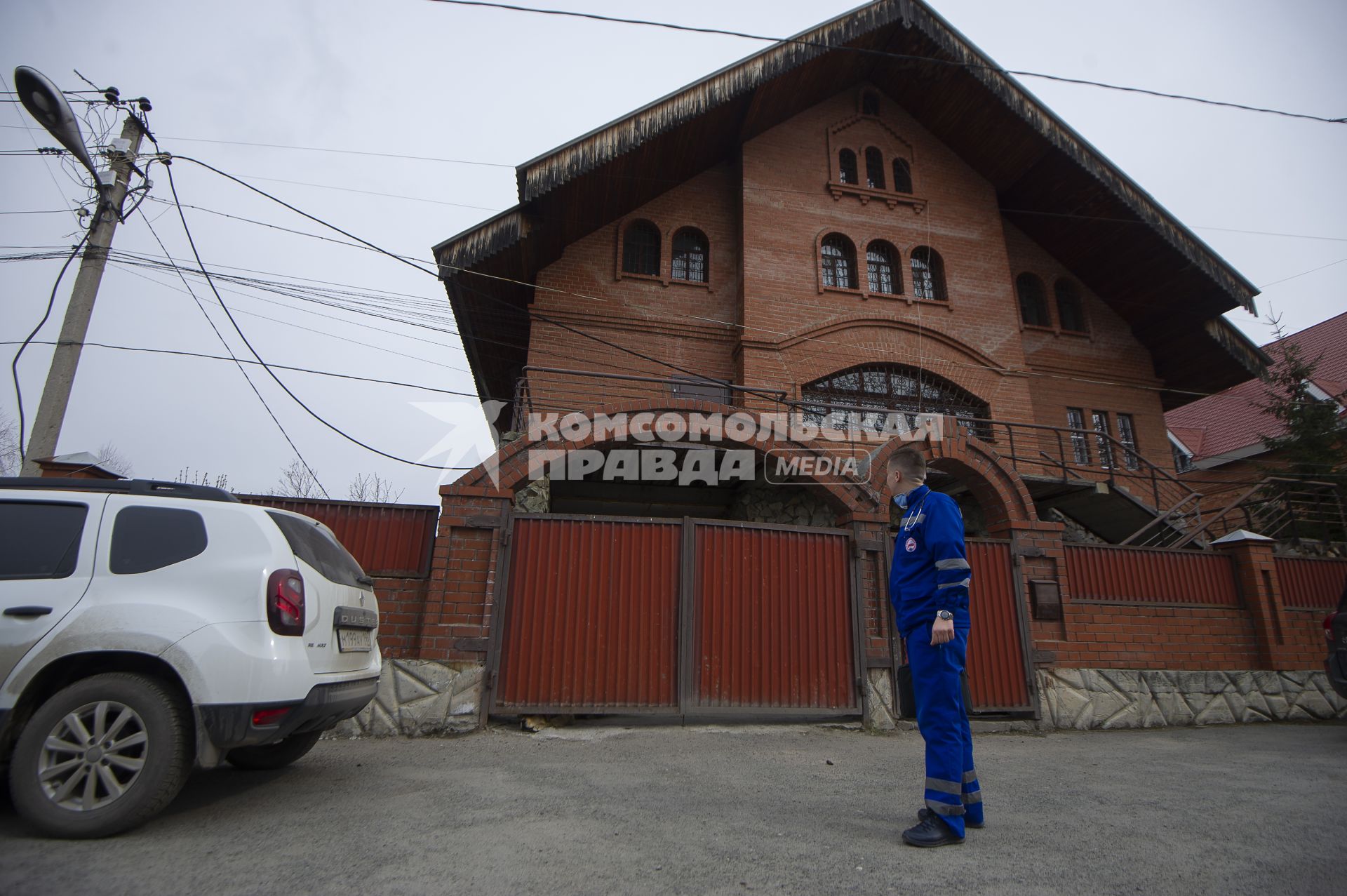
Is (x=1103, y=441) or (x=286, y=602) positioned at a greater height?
(x=1103, y=441)

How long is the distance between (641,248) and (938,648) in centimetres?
1073

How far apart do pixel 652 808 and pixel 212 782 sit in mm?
2613

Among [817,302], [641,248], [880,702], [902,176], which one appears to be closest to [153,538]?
[880,702]

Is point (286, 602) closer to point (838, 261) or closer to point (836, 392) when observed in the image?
point (836, 392)

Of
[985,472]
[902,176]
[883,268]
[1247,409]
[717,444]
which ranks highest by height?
[902,176]

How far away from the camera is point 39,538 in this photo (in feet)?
10.7

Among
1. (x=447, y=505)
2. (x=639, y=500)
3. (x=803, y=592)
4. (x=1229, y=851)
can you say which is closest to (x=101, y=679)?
(x=447, y=505)

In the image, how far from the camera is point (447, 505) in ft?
21.5

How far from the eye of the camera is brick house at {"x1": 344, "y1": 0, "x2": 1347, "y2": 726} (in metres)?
6.60

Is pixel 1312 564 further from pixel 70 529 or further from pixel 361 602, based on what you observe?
pixel 70 529

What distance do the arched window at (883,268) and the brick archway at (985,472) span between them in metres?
5.39

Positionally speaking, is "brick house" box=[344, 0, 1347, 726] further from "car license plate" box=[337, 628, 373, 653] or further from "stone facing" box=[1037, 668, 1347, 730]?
"car license plate" box=[337, 628, 373, 653]

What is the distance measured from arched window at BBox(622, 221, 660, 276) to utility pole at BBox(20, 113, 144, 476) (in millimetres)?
7173

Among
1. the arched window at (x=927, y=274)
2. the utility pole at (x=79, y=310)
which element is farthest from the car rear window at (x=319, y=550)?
the arched window at (x=927, y=274)
